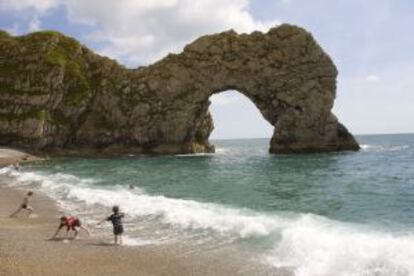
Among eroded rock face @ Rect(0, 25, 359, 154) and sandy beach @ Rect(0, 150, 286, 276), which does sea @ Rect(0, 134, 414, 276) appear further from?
eroded rock face @ Rect(0, 25, 359, 154)

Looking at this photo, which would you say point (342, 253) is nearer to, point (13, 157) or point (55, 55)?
point (13, 157)

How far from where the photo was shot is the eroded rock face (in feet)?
317

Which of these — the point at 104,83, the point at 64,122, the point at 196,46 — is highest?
the point at 196,46

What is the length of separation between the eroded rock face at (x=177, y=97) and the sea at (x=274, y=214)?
46.8 m

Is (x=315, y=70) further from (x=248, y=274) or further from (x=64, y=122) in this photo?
A: (x=248, y=274)

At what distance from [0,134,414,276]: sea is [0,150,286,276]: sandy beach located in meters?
1.01

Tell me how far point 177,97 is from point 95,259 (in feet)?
274

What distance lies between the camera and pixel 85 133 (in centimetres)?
10144

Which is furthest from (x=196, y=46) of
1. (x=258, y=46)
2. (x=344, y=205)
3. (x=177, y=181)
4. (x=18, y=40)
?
(x=344, y=205)

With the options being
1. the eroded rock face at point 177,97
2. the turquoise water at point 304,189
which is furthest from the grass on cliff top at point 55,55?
the turquoise water at point 304,189

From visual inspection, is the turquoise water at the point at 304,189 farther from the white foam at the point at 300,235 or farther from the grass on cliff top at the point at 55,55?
the grass on cliff top at the point at 55,55

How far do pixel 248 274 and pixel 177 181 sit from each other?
32.0m

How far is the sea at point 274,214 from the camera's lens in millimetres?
16625

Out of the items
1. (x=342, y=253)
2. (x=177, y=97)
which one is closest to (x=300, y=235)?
(x=342, y=253)
